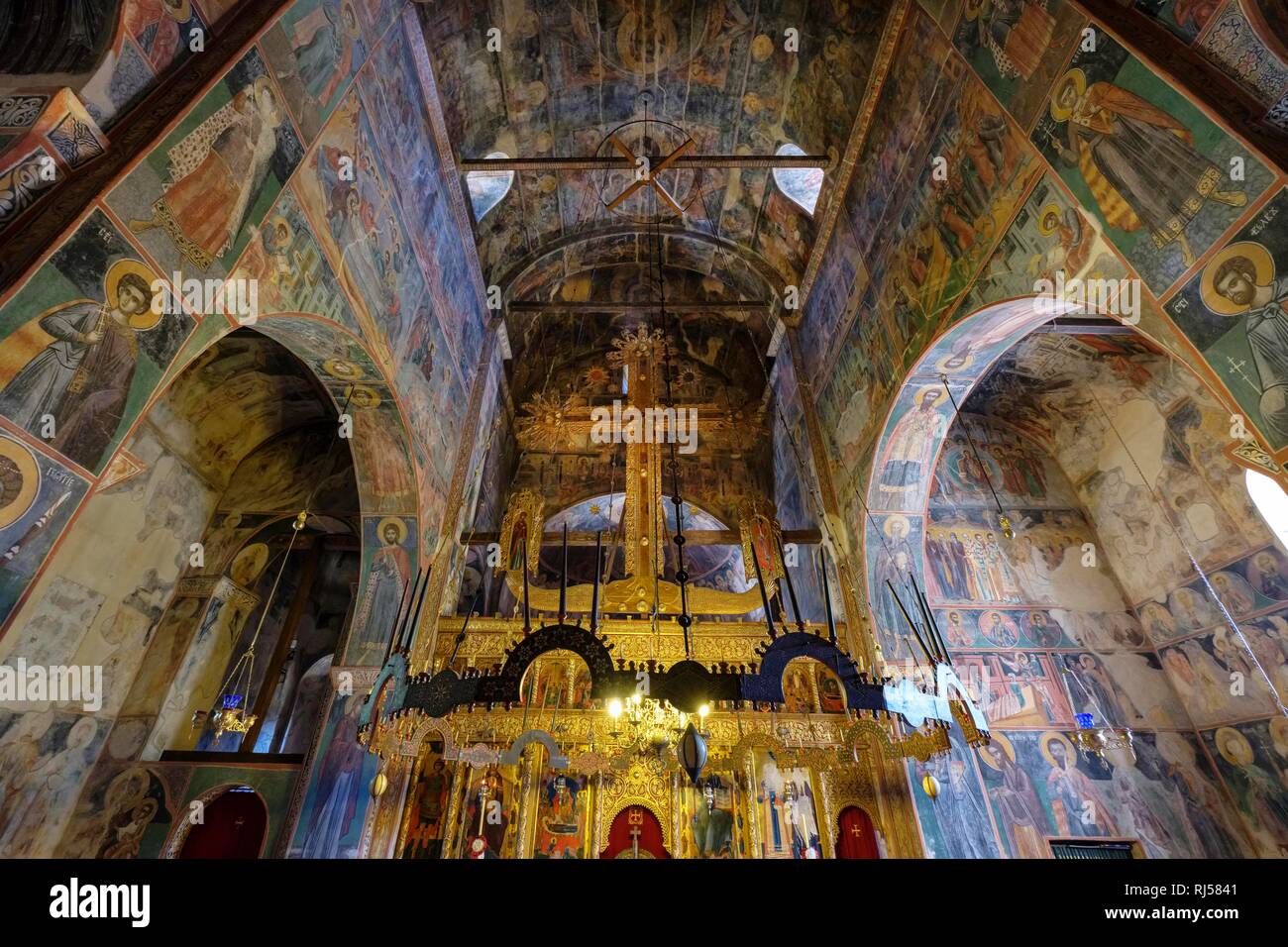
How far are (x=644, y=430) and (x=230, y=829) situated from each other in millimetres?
8950

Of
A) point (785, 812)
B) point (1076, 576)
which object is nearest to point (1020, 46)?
point (1076, 576)

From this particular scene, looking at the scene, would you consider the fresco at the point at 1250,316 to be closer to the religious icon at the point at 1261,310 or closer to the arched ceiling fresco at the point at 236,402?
the religious icon at the point at 1261,310

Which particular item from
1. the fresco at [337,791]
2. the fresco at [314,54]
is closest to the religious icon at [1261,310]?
the fresco at [314,54]

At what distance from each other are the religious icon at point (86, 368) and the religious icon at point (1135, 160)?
6953 mm

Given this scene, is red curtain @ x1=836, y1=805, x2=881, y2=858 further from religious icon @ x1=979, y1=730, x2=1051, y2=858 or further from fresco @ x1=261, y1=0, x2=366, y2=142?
fresco @ x1=261, y1=0, x2=366, y2=142

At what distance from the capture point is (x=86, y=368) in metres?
3.11

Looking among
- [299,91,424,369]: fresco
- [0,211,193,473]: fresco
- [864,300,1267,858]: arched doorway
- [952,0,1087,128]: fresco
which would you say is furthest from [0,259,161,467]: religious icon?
[864,300,1267,858]: arched doorway

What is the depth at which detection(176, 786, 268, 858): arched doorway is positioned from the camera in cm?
745

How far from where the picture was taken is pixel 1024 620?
355 inches

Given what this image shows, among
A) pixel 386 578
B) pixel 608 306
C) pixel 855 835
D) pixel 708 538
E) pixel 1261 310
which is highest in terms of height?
pixel 608 306

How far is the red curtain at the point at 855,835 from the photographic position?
7.10 meters

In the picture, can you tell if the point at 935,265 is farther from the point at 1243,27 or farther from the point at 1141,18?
the point at 1243,27

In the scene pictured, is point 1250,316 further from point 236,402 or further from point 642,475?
point 236,402
